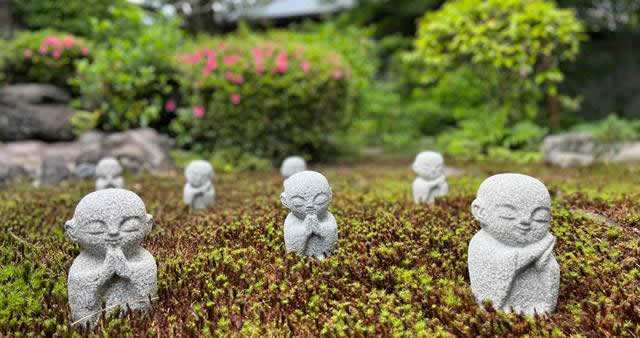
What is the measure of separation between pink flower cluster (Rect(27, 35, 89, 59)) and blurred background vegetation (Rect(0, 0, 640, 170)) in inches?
2.1

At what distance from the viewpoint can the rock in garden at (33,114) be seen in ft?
38.4

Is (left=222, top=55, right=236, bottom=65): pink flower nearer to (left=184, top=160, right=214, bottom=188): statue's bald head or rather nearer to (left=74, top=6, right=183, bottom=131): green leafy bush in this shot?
(left=74, top=6, right=183, bottom=131): green leafy bush

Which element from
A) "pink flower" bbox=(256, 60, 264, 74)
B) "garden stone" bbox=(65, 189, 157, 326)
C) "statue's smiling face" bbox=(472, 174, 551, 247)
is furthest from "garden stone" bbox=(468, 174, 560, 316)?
"pink flower" bbox=(256, 60, 264, 74)

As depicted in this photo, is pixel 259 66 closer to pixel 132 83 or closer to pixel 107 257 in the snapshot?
pixel 132 83

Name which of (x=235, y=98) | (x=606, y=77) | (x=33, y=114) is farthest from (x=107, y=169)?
(x=606, y=77)

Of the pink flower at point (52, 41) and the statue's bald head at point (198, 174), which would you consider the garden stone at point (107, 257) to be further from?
the pink flower at point (52, 41)

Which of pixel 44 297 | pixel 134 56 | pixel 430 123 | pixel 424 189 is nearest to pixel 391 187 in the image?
pixel 424 189

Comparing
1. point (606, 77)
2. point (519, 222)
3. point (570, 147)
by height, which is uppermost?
point (606, 77)

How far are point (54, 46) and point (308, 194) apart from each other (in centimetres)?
1117

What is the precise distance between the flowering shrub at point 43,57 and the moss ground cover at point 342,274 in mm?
7697

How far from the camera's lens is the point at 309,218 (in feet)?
14.6

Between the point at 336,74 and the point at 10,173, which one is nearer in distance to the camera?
the point at 10,173

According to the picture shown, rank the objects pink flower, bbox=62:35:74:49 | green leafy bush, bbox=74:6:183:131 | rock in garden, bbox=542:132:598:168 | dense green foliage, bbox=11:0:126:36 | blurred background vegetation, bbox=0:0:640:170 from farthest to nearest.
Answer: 1. dense green foliage, bbox=11:0:126:36
2. pink flower, bbox=62:35:74:49
3. green leafy bush, bbox=74:6:183:131
4. blurred background vegetation, bbox=0:0:640:170
5. rock in garden, bbox=542:132:598:168

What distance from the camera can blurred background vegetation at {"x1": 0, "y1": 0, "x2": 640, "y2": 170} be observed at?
36.3 ft
